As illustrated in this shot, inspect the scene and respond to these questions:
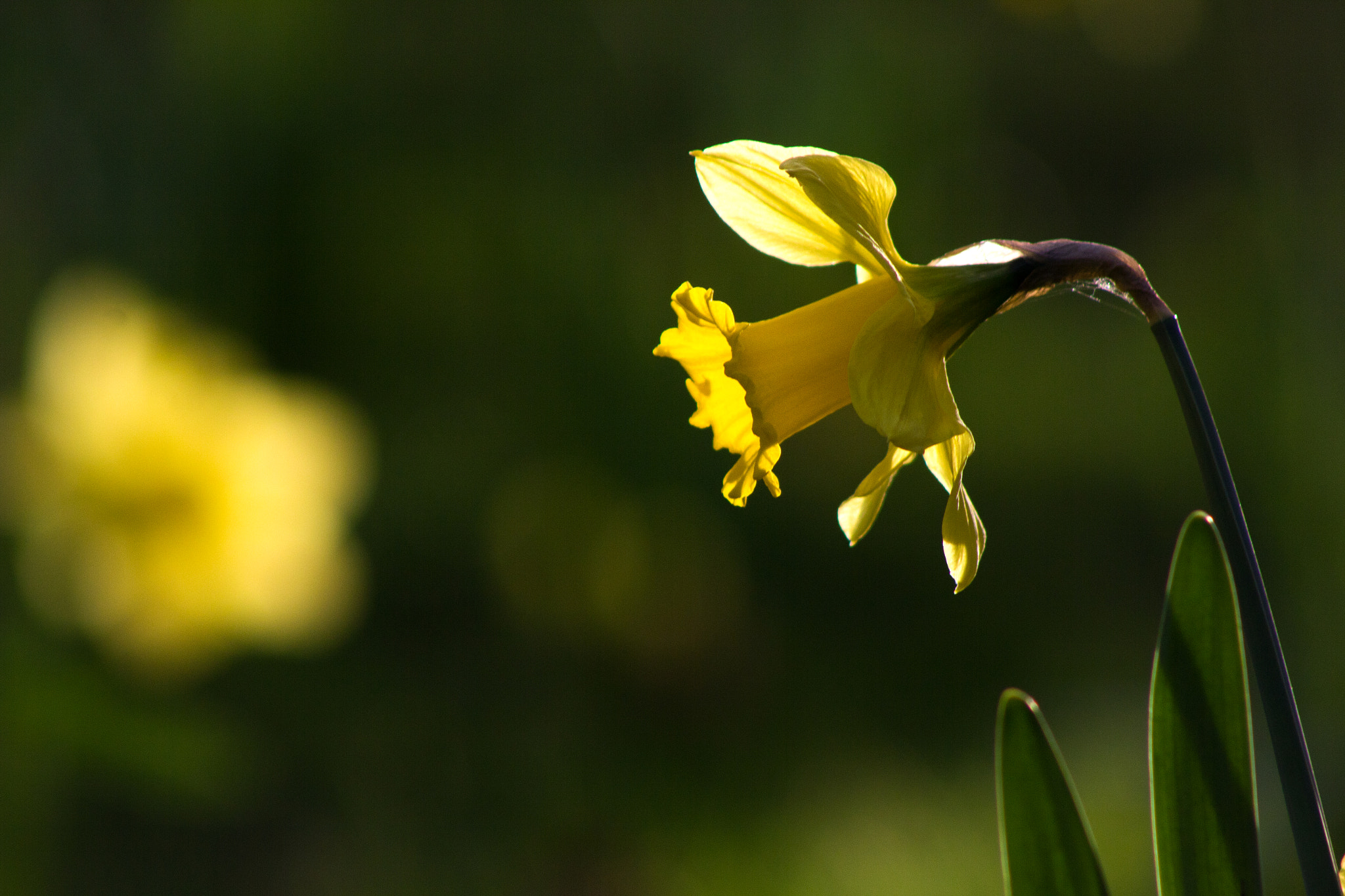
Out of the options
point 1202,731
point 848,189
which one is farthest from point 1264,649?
point 848,189

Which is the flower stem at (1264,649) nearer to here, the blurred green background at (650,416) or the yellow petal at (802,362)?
the yellow petal at (802,362)

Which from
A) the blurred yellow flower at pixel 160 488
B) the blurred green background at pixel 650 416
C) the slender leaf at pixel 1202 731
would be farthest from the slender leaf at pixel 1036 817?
the blurred green background at pixel 650 416

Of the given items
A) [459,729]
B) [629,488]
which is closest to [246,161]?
[629,488]

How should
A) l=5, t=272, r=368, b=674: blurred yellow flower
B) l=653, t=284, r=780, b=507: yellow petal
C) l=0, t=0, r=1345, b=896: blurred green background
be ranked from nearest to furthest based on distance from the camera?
1. l=653, t=284, r=780, b=507: yellow petal
2. l=5, t=272, r=368, b=674: blurred yellow flower
3. l=0, t=0, r=1345, b=896: blurred green background

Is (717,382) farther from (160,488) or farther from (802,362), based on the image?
(160,488)

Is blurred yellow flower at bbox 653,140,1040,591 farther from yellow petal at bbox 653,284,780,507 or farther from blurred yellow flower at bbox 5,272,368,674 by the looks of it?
blurred yellow flower at bbox 5,272,368,674

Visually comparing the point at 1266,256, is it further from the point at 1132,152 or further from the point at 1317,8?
the point at 1317,8

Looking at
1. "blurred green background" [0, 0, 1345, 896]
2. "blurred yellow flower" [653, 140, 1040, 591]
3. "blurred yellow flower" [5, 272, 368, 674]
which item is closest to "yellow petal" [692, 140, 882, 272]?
"blurred yellow flower" [653, 140, 1040, 591]
